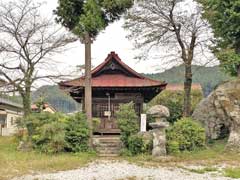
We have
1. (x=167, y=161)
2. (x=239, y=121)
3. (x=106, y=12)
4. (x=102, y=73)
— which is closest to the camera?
(x=167, y=161)

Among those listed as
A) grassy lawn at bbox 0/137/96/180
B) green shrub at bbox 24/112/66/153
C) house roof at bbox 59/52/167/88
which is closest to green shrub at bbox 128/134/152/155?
grassy lawn at bbox 0/137/96/180

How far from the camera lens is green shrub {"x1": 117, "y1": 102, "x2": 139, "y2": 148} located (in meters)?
18.8

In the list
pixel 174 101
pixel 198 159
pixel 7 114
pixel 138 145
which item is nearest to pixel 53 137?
pixel 138 145

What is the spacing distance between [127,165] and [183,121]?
215 inches

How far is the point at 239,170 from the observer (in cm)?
1312

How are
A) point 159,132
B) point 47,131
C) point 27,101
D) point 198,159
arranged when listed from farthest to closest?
1. point 27,101
2. point 47,131
3. point 159,132
4. point 198,159

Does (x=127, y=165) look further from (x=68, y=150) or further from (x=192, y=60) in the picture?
(x=192, y=60)

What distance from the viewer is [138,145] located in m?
18.4

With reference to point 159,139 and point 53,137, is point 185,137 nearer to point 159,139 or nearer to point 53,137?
point 159,139

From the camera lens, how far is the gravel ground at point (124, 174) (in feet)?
38.4

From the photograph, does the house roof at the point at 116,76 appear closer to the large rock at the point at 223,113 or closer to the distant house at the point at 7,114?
the large rock at the point at 223,113

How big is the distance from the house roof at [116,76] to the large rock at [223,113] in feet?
10.9

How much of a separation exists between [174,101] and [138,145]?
12.9 m

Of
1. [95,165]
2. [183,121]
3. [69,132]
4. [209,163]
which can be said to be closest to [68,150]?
[69,132]
